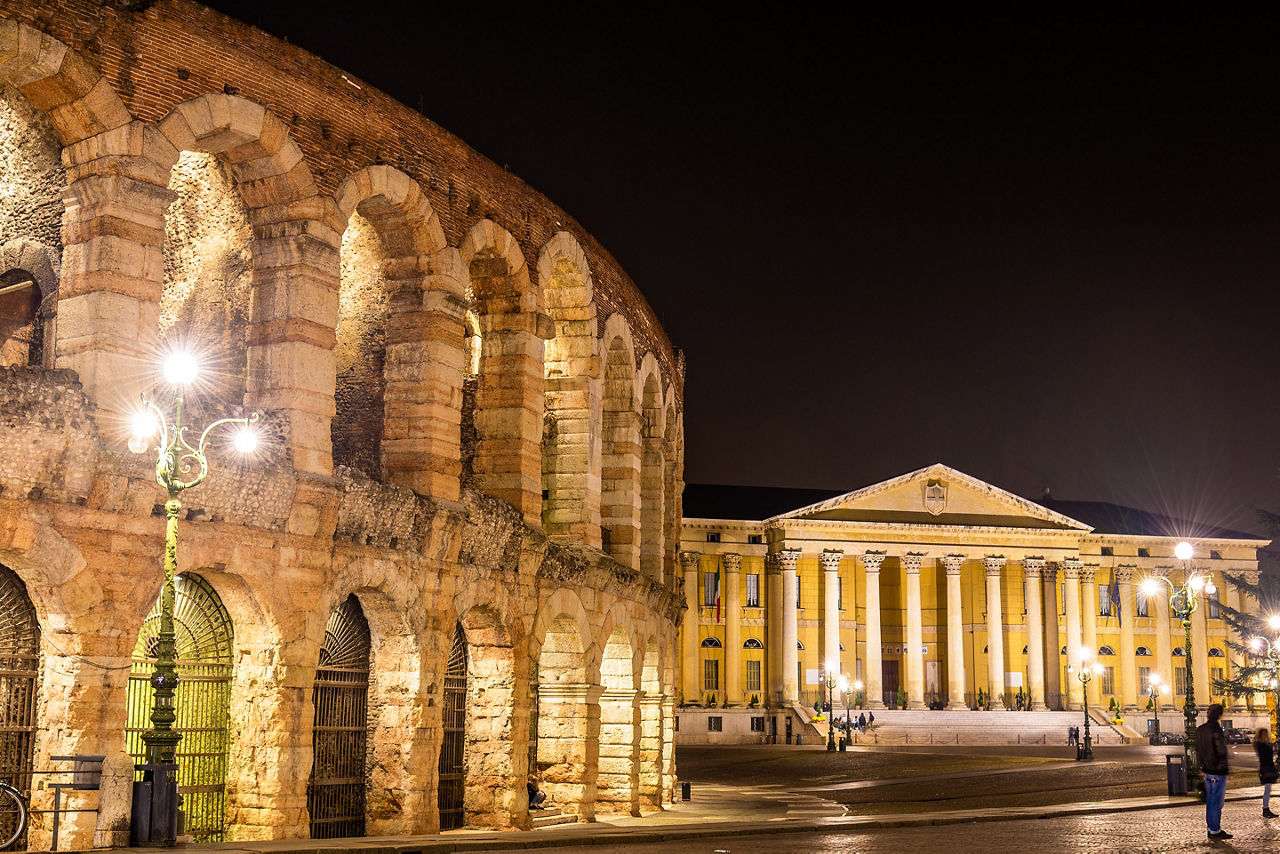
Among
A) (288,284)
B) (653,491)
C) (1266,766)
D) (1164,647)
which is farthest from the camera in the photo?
(1164,647)

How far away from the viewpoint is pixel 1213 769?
54.0 ft

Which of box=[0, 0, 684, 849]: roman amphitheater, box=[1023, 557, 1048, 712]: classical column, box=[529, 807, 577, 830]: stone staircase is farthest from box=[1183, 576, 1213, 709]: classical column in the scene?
box=[529, 807, 577, 830]: stone staircase

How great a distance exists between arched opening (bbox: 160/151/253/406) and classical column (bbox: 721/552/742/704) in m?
58.1

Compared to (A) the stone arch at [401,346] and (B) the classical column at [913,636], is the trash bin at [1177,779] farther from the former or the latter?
(B) the classical column at [913,636]

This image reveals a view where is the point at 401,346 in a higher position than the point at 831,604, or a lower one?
higher

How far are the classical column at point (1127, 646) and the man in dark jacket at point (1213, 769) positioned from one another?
6276cm

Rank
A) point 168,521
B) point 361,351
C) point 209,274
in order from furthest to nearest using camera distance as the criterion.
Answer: point 361,351
point 209,274
point 168,521

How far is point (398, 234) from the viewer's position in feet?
61.4

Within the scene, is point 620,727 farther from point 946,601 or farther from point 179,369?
point 946,601

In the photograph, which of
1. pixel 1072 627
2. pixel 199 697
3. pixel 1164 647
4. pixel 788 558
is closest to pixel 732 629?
pixel 788 558

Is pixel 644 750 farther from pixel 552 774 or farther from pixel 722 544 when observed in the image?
pixel 722 544

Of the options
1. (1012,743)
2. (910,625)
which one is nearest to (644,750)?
(1012,743)

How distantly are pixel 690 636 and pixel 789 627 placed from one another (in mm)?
5080

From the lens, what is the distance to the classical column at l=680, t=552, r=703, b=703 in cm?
7344
